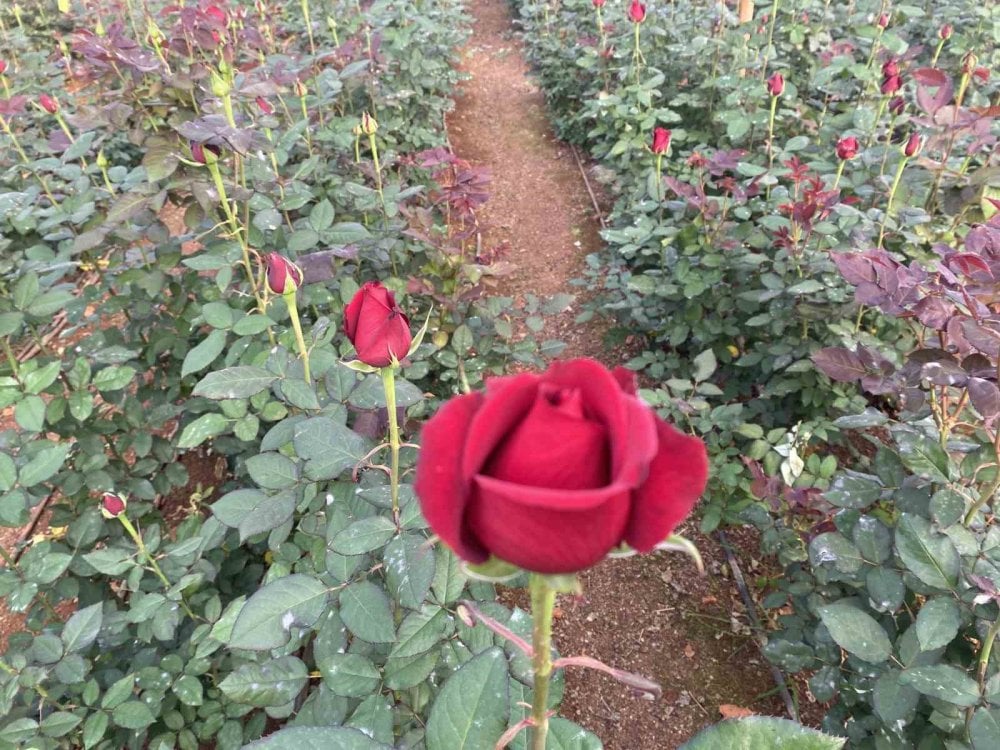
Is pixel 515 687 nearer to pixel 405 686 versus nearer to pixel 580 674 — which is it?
pixel 405 686

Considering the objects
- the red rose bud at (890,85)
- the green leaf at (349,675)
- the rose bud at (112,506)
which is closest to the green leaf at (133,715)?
the rose bud at (112,506)

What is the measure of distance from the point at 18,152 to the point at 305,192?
1.27 meters

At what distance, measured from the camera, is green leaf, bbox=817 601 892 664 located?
1.02 metres

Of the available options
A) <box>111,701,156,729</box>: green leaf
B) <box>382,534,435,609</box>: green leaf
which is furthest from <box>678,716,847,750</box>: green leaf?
<box>111,701,156,729</box>: green leaf

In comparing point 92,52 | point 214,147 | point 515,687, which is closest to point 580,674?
point 515,687

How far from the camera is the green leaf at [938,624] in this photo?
3.09 feet

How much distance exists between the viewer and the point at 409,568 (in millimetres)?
865

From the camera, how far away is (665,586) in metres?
2.27

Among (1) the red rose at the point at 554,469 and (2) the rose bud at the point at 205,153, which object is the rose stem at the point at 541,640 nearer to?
(1) the red rose at the point at 554,469

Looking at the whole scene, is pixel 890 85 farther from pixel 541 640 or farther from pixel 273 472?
pixel 541 640

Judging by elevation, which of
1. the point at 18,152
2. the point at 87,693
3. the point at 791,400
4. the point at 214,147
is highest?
the point at 214,147

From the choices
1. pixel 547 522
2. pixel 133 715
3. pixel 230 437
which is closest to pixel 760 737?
pixel 547 522

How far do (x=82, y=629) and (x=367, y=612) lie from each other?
793 mm

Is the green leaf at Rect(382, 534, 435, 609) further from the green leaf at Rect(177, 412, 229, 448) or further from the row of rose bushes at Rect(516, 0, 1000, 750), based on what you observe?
the row of rose bushes at Rect(516, 0, 1000, 750)
